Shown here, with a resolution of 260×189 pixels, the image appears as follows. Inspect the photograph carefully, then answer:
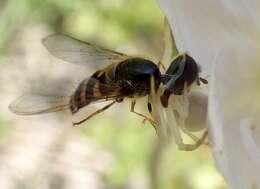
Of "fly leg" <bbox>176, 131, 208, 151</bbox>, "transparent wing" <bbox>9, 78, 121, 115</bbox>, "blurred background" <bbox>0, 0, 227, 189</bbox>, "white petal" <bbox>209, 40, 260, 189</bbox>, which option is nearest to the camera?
"white petal" <bbox>209, 40, 260, 189</bbox>

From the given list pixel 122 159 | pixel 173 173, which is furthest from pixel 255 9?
pixel 122 159

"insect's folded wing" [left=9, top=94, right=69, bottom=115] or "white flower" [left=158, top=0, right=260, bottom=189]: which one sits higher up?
"white flower" [left=158, top=0, right=260, bottom=189]

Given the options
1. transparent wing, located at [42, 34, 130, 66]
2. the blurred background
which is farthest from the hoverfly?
the blurred background

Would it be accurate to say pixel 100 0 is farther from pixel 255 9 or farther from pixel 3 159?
pixel 255 9

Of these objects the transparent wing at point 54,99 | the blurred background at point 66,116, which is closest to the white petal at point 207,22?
the transparent wing at point 54,99

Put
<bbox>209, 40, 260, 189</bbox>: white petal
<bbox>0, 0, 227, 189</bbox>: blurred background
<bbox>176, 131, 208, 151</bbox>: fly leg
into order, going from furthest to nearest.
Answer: <bbox>0, 0, 227, 189</bbox>: blurred background
<bbox>176, 131, 208, 151</bbox>: fly leg
<bbox>209, 40, 260, 189</bbox>: white petal

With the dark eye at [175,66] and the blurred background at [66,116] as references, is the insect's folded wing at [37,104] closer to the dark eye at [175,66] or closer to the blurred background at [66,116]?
the dark eye at [175,66]

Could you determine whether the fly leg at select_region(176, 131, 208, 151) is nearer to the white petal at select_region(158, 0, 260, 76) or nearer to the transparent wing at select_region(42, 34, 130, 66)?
the white petal at select_region(158, 0, 260, 76)
